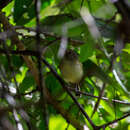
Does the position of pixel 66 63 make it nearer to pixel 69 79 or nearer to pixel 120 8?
pixel 69 79

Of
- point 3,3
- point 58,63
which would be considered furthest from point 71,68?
point 3,3

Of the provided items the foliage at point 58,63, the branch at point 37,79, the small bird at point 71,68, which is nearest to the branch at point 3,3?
the foliage at point 58,63

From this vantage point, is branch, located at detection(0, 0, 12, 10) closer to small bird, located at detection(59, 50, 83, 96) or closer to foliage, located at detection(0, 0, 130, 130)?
foliage, located at detection(0, 0, 130, 130)

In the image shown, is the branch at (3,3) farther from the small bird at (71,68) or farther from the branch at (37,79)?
the small bird at (71,68)

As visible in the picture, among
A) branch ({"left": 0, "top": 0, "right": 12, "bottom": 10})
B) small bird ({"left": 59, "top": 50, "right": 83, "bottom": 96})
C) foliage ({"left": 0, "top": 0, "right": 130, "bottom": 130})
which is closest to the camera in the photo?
foliage ({"left": 0, "top": 0, "right": 130, "bottom": 130})

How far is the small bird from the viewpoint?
1.03m

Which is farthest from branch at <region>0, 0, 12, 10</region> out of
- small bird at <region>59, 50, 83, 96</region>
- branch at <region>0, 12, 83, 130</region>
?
small bird at <region>59, 50, 83, 96</region>

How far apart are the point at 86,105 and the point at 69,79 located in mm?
150

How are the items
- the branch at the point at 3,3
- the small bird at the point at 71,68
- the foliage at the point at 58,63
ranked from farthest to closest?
the branch at the point at 3,3
the small bird at the point at 71,68
the foliage at the point at 58,63

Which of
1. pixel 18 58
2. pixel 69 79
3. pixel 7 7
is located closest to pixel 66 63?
pixel 69 79

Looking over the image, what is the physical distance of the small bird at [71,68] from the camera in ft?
3.38

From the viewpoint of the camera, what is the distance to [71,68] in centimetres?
108

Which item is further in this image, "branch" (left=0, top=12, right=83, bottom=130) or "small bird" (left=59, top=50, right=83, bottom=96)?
"small bird" (left=59, top=50, right=83, bottom=96)

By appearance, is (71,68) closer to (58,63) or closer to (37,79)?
(58,63)
